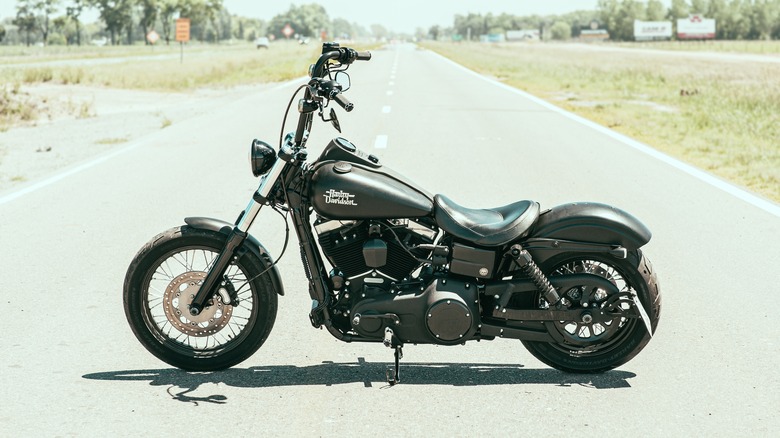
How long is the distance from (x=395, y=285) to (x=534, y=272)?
68 cm

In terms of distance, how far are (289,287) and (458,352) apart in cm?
175

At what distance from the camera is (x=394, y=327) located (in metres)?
4.44

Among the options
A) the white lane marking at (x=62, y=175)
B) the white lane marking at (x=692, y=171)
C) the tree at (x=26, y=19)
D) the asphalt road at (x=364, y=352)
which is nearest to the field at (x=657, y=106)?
the white lane marking at (x=692, y=171)

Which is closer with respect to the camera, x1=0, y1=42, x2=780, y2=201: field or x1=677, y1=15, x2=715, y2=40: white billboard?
x1=0, y1=42, x2=780, y2=201: field

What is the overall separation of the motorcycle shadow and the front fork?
1.23 ft

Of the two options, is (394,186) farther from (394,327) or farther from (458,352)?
(458,352)

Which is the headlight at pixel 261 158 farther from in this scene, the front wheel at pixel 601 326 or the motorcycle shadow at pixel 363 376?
the front wheel at pixel 601 326

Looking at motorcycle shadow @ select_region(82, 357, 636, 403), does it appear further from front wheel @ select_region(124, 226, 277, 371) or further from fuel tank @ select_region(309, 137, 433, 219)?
fuel tank @ select_region(309, 137, 433, 219)

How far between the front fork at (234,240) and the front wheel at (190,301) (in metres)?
0.05

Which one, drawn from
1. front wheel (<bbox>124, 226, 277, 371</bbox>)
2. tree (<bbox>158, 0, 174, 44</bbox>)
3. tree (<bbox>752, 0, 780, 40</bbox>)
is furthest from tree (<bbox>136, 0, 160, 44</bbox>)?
front wheel (<bbox>124, 226, 277, 371</bbox>)

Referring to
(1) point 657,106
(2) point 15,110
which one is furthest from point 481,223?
(1) point 657,106

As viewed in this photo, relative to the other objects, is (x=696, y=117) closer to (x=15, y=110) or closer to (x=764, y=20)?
(x=15, y=110)

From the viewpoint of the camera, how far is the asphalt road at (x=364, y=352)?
414cm

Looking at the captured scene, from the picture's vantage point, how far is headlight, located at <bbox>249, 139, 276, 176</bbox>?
4.43 metres
